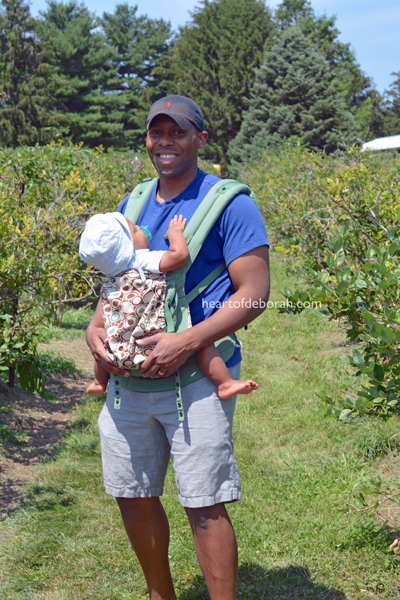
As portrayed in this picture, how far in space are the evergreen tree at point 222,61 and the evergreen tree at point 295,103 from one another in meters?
4.44

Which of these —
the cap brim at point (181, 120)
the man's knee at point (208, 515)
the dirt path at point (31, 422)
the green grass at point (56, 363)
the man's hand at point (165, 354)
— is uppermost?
the cap brim at point (181, 120)

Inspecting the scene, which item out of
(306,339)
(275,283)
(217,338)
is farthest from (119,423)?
(275,283)

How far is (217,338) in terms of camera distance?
1.81 m

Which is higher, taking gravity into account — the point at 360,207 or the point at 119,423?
the point at 360,207

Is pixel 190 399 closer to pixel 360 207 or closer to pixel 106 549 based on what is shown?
pixel 106 549

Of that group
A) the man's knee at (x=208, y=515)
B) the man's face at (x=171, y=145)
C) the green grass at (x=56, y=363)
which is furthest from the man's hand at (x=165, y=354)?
the green grass at (x=56, y=363)

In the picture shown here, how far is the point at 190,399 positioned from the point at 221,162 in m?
34.0

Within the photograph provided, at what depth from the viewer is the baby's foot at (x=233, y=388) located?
1776 mm

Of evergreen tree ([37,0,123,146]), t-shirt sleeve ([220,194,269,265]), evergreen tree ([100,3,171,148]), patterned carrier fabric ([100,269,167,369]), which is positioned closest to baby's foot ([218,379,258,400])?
patterned carrier fabric ([100,269,167,369])

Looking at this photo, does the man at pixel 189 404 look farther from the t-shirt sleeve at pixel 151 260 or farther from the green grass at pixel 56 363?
the green grass at pixel 56 363

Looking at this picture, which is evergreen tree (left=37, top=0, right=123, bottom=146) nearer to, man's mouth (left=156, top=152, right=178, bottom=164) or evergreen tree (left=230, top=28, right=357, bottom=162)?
evergreen tree (left=230, top=28, right=357, bottom=162)

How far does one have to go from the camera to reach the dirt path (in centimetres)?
353

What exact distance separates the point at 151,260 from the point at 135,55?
4949 cm

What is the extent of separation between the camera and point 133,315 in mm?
1792
